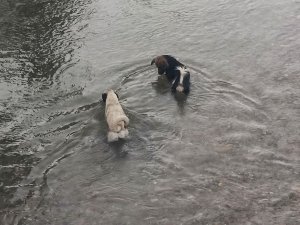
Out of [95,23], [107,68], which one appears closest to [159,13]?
[95,23]

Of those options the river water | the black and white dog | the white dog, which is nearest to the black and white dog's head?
the black and white dog

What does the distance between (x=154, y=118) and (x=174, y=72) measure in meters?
1.20

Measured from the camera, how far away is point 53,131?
660 cm

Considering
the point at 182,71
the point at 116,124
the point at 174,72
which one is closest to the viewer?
the point at 116,124

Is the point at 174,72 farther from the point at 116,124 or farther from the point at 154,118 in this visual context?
the point at 116,124

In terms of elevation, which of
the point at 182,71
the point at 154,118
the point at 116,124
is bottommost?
the point at 154,118

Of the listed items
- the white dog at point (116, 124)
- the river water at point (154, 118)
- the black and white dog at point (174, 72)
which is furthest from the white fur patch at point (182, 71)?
the white dog at point (116, 124)

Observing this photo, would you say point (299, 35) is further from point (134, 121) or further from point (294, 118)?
point (134, 121)

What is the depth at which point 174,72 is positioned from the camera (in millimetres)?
7582

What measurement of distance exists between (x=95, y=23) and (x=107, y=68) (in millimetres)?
2482

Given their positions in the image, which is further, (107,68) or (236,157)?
(107,68)

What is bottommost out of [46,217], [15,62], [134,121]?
[46,217]

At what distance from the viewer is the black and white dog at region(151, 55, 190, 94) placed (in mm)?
7242

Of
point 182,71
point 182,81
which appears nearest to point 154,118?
point 182,81
